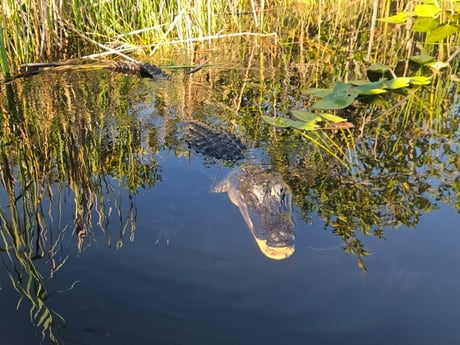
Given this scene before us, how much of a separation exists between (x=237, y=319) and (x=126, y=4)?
183 inches

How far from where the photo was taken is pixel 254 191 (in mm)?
2709

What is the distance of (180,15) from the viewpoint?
16.3ft

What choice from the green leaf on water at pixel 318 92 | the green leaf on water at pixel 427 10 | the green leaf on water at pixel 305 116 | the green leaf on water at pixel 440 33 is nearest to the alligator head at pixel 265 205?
the green leaf on water at pixel 305 116

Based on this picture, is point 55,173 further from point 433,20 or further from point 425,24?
point 433,20

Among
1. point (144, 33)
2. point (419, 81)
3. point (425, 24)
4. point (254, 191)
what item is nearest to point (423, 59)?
point (419, 81)

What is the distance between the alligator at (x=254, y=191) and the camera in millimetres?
2240

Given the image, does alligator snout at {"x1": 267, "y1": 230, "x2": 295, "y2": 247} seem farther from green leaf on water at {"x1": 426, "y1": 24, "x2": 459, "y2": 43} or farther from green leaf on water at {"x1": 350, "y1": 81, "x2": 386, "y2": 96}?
green leaf on water at {"x1": 426, "y1": 24, "x2": 459, "y2": 43}

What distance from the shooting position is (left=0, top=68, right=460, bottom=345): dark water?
170cm

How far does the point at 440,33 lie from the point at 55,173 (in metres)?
4.63

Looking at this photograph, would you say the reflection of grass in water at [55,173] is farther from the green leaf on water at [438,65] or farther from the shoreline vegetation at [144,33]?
the green leaf on water at [438,65]

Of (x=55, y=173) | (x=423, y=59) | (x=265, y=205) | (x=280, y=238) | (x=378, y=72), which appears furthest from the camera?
(x=423, y=59)

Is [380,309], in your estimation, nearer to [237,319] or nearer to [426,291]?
[426,291]

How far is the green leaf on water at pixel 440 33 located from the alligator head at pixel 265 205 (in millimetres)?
3517

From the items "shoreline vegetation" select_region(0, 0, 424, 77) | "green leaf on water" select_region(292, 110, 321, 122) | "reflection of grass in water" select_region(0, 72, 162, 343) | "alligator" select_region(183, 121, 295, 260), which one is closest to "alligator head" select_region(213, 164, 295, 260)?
"alligator" select_region(183, 121, 295, 260)
